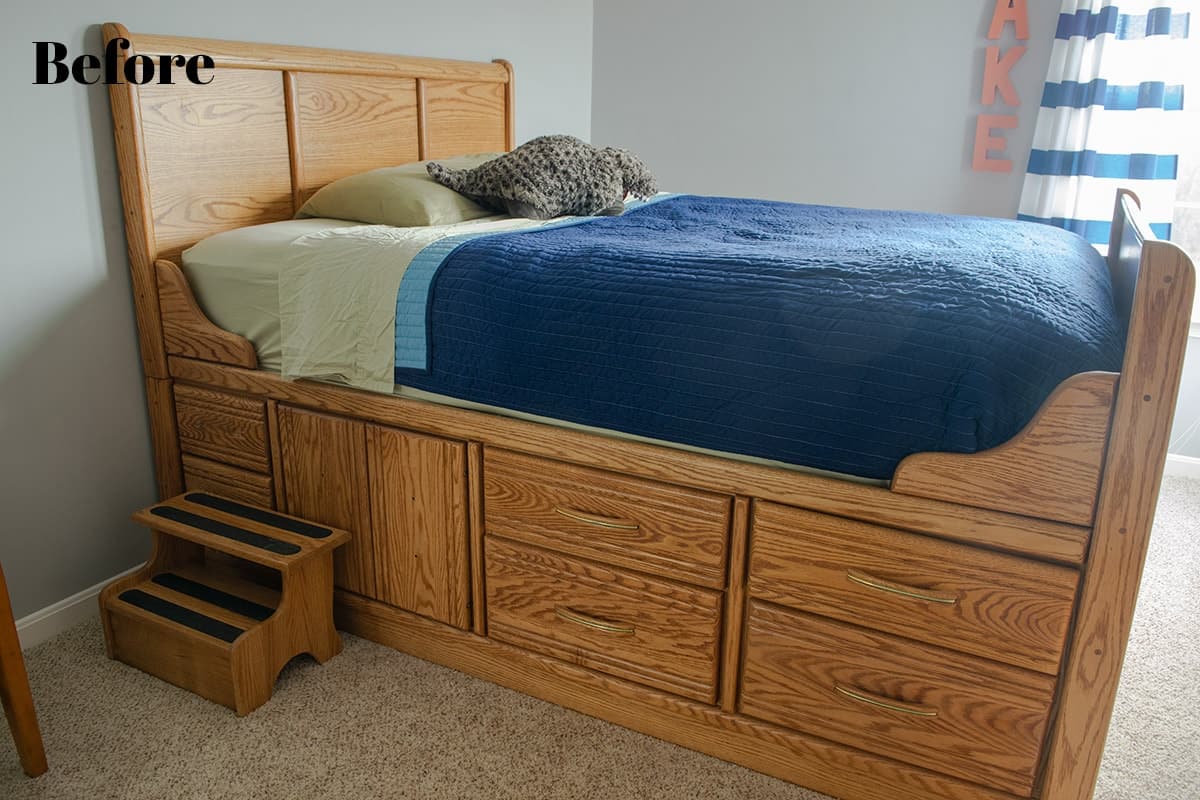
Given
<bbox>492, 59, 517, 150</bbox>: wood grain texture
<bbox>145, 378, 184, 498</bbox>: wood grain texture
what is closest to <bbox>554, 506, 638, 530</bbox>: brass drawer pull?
<bbox>145, 378, 184, 498</bbox>: wood grain texture

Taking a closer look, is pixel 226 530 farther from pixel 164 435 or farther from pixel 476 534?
pixel 476 534

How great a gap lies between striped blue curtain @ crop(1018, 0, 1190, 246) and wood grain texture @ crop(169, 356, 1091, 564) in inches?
82.4

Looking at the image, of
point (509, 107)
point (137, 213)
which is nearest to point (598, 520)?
point (137, 213)

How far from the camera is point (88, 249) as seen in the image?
72.6 inches

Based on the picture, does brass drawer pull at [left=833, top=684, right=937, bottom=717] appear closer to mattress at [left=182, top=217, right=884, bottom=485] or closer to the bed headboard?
mattress at [left=182, top=217, right=884, bottom=485]

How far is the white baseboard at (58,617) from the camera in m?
1.82

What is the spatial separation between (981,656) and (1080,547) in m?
0.23

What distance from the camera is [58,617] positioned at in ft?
6.18

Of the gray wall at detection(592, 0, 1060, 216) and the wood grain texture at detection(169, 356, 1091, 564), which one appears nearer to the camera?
the wood grain texture at detection(169, 356, 1091, 564)

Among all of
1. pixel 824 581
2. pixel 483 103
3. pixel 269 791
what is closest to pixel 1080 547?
pixel 824 581

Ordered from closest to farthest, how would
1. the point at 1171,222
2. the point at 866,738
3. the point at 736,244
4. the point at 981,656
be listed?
the point at 981,656, the point at 866,738, the point at 736,244, the point at 1171,222

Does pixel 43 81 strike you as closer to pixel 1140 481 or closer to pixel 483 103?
pixel 483 103

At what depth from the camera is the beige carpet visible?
1473mm

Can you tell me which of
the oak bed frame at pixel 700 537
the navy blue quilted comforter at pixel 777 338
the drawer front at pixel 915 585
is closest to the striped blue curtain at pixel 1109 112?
the oak bed frame at pixel 700 537
